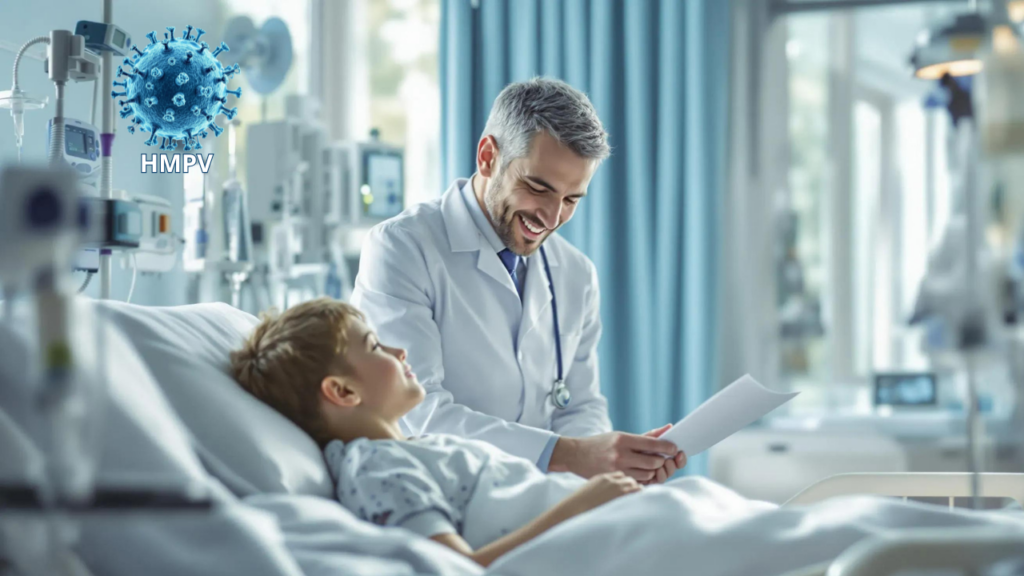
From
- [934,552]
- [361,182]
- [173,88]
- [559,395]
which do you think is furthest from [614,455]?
[361,182]

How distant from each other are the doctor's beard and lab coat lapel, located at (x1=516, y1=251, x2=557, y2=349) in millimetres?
62

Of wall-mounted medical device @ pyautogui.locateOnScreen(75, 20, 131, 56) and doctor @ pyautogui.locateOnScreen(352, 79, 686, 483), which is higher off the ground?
wall-mounted medical device @ pyautogui.locateOnScreen(75, 20, 131, 56)

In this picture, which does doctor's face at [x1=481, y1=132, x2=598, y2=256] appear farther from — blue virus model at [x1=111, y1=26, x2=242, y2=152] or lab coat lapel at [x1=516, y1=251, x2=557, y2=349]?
blue virus model at [x1=111, y1=26, x2=242, y2=152]

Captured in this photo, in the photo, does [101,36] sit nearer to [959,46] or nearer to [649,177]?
[959,46]

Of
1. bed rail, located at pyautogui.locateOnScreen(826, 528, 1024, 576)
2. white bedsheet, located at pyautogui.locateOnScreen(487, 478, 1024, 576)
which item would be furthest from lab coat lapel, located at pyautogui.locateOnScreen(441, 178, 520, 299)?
bed rail, located at pyautogui.locateOnScreen(826, 528, 1024, 576)

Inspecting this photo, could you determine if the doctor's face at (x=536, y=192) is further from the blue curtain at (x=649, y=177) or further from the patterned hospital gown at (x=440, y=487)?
the blue curtain at (x=649, y=177)

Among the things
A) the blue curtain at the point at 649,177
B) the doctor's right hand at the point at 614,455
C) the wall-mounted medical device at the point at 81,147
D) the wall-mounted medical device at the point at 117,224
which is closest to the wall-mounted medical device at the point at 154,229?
the wall-mounted medical device at the point at 81,147

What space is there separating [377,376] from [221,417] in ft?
0.87

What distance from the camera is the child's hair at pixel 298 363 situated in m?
1.35

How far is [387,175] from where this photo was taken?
3.43m

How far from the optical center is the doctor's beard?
1964 millimetres

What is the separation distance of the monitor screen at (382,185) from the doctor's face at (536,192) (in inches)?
56.2

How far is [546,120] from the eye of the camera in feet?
6.15

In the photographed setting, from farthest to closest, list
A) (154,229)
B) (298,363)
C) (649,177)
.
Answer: (649,177)
(154,229)
(298,363)
